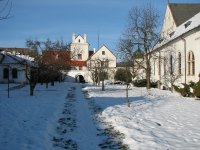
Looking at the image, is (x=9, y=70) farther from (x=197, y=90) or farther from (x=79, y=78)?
(x=197, y=90)

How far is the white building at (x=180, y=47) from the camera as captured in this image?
3112cm

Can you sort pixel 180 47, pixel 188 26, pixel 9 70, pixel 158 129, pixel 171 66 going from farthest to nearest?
pixel 9 70 → pixel 171 66 → pixel 180 47 → pixel 188 26 → pixel 158 129

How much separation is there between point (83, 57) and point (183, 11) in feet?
188

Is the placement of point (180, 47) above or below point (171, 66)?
above

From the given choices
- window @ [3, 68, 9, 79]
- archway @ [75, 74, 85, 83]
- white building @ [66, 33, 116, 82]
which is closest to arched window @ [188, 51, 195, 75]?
window @ [3, 68, 9, 79]

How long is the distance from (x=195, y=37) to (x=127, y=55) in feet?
35.3

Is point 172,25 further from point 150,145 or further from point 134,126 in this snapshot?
point 150,145

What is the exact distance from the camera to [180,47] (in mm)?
35750

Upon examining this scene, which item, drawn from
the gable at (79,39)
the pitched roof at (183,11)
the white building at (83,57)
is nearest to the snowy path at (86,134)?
the pitched roof at (183,11)

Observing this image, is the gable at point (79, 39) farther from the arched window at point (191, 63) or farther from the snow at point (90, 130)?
the snow at point (90, 130)

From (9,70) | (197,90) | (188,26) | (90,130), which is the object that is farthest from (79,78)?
(90,130)

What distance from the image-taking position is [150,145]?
9711mm

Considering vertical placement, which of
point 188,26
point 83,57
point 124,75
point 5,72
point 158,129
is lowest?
point 158,129

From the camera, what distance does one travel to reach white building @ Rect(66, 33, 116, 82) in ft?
296
